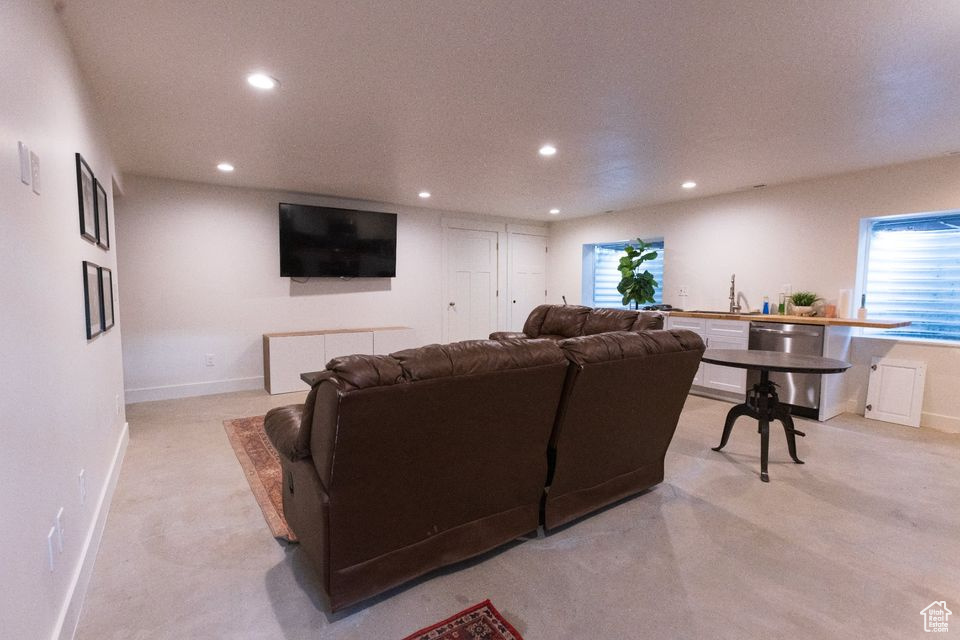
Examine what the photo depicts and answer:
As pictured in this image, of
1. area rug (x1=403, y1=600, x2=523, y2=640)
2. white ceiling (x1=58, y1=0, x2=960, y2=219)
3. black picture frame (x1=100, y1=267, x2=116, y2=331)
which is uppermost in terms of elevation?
white ceiling (x1=58, y1=0, x2=960, y2=219)

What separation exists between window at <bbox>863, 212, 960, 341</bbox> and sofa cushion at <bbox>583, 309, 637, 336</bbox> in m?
2.31

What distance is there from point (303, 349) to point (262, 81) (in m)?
3.23

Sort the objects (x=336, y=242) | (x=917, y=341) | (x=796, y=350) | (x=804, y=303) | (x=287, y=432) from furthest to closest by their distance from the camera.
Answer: (x=336, y=242)
(x=804, y=303)
(x=796, y=350)
(x=917, y=341)
(x=287, y=432)

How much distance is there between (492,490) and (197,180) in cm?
465

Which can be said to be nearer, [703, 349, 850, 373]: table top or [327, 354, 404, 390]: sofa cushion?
[327, 354, 404, 390]: sofa cushion

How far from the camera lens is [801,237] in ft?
15.0

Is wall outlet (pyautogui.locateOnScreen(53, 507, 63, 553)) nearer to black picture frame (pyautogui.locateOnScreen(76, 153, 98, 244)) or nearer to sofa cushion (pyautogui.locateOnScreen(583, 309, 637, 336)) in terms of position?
black picture frame (pyautogui.locateOnScreen(76, 153, 98, 244))

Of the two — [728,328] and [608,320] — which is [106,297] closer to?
[608,320]

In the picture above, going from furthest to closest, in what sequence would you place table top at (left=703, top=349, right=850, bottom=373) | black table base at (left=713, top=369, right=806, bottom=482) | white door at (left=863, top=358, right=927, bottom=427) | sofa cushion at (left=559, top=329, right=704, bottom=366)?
white door at (left=863, top=358, right=927, bottom=427) → black table base at (left=713, top=369, right=806, bottom=482) → table top at (left=703, top=349, right=850, bottom=373) → sofa cushion at (left=559, top=329, right=704, bottom=366)

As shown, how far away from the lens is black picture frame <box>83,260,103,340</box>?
212 centimetres

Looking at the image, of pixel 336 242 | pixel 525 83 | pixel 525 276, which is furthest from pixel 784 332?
pixel 336 242

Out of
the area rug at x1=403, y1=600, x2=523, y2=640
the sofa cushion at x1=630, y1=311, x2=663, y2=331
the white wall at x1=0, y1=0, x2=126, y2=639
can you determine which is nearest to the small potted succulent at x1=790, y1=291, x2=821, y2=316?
the sofa cushion at x1=630, y1=311, x2=663, y2=331

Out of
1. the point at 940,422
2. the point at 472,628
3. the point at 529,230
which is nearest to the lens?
the point at 472,628

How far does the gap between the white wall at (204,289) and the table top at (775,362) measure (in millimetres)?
4383
